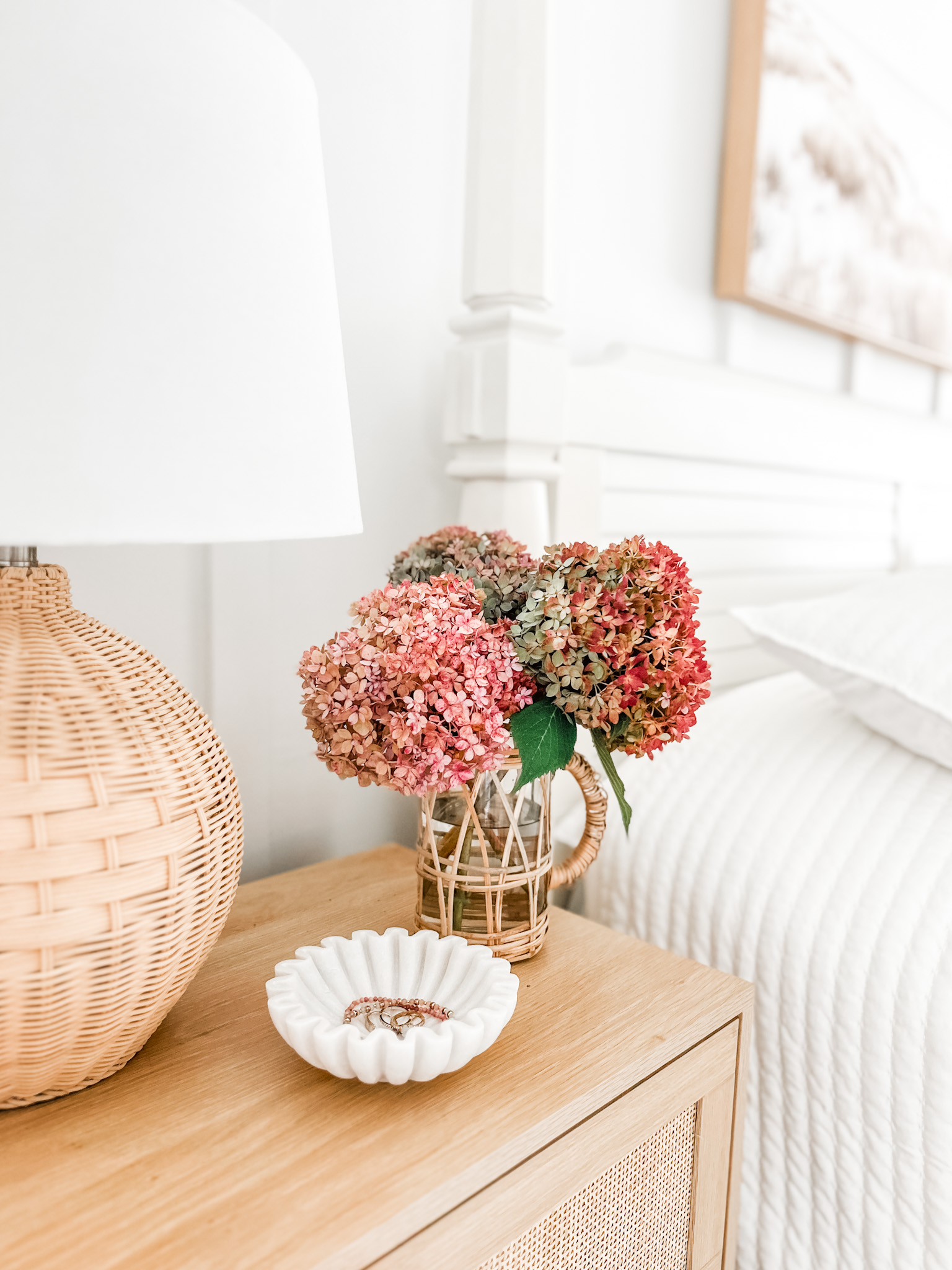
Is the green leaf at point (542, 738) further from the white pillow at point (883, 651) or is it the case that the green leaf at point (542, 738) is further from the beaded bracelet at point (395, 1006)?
the white pillow at point (883, 651)

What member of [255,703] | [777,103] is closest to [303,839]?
[255,703]

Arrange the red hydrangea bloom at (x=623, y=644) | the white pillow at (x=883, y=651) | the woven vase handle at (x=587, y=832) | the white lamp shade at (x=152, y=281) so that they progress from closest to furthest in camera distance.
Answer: the white lamp shade at (x=152, y=281) < the red hydrangea bloom at (x=623, y=644) < the woven vase handle at (x=587, y=832) < the white pillow at (x=883, y=651)

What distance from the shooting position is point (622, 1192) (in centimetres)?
60

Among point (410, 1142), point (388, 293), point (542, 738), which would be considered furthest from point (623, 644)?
point (388, 293)

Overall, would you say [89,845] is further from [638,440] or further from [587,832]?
[638,440]

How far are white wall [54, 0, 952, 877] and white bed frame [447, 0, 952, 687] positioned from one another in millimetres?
80

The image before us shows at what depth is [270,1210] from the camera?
443 millimetres

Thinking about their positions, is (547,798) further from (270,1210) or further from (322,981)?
(270,1210)

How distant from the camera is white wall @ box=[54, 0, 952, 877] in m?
0.91

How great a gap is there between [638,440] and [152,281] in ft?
2.80

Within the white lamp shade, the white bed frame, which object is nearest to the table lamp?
the white lamp shade

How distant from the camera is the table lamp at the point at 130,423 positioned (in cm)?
39

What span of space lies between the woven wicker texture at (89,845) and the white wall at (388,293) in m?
0.33

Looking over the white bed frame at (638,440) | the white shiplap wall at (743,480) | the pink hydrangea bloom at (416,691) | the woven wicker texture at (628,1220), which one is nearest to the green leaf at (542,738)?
the pink hydrangea bloom at (416,691)
